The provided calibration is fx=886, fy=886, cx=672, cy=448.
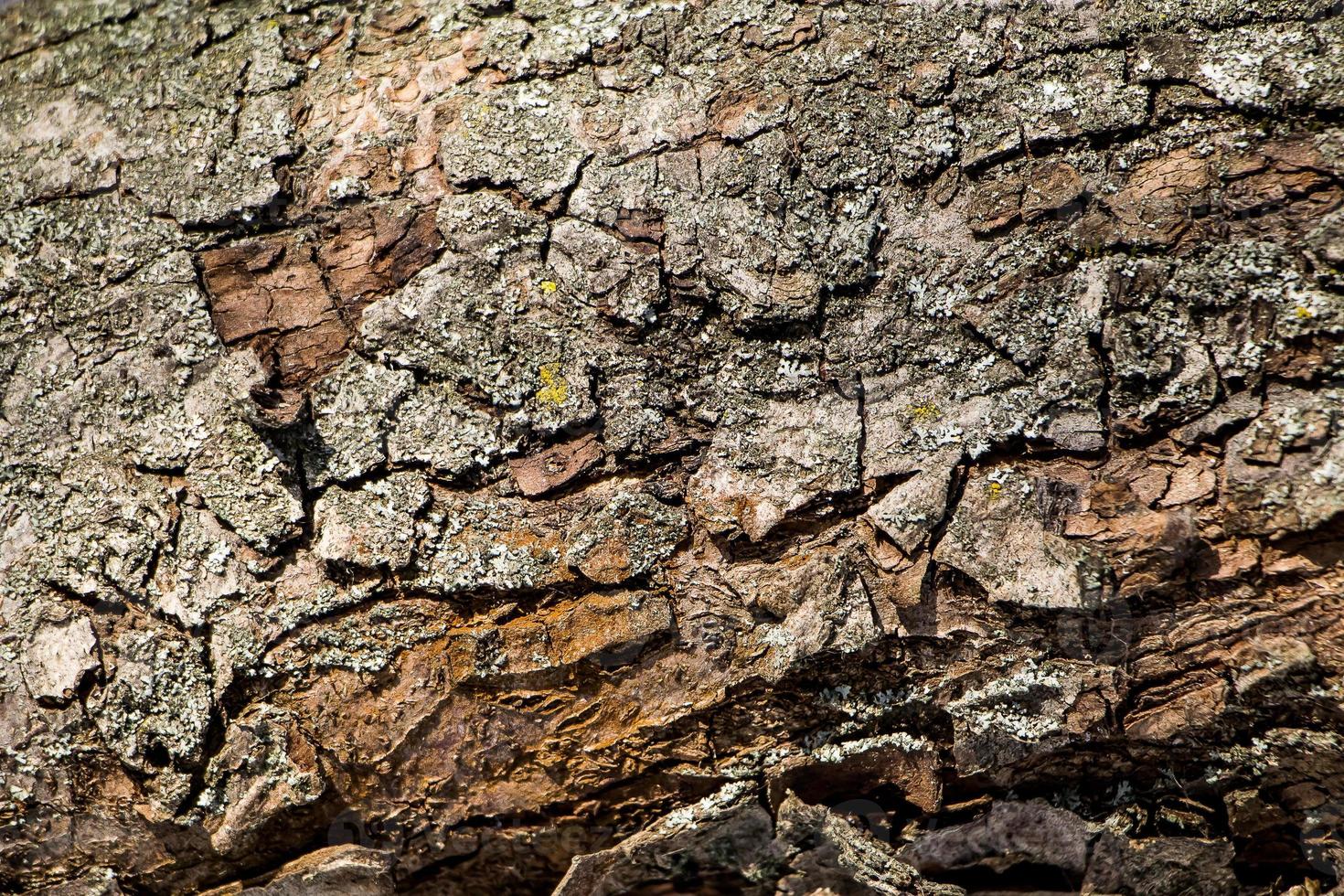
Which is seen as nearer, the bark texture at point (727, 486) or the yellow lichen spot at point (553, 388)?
the bark texture at point (727, 486)

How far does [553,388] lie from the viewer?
5.20ft

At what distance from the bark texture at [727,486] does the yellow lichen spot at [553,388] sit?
0.06 ft

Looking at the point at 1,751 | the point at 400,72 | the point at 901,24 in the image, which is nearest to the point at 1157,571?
the point at 901,24

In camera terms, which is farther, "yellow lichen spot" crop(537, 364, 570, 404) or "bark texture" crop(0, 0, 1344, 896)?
"yellow lichen spot" crop(537, 364, 570, 404)

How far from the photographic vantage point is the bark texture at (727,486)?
1.44 m

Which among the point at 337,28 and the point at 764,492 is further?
the point at 337,28

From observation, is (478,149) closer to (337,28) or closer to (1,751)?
(337,28)

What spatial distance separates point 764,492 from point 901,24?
90 cm

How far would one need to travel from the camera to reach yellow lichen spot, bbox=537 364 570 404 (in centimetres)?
158

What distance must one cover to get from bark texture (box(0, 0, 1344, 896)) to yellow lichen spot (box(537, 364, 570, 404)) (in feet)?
0.06

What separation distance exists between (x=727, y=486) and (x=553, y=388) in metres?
0.36

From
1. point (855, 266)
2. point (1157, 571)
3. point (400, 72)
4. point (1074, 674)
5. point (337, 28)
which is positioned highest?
point (337, 28)

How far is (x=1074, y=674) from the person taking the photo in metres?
1.46

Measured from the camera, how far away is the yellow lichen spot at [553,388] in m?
1.58
